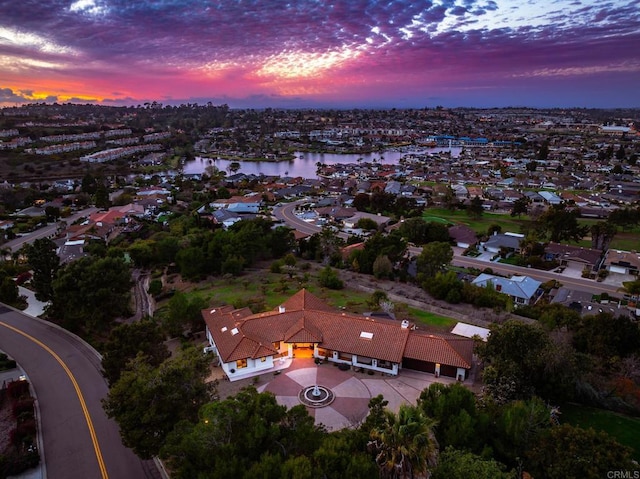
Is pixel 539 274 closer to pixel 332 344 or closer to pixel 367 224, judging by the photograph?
pixel 367 224

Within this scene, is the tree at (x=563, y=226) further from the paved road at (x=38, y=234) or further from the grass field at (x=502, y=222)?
the paved road at (x=38, y=234)

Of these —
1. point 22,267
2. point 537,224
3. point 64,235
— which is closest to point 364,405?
point 22,267

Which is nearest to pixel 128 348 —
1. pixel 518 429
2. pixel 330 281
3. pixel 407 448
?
pixel 407 448

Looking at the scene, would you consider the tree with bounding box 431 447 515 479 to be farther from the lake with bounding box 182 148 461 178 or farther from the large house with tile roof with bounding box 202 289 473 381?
the lake with bounding box 182 148 461 178

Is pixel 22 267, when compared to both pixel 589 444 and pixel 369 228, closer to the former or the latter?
pixel 369 228

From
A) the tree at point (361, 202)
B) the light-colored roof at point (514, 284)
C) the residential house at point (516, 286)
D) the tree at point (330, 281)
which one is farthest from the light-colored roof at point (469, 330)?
the tree at point (361, 202)
